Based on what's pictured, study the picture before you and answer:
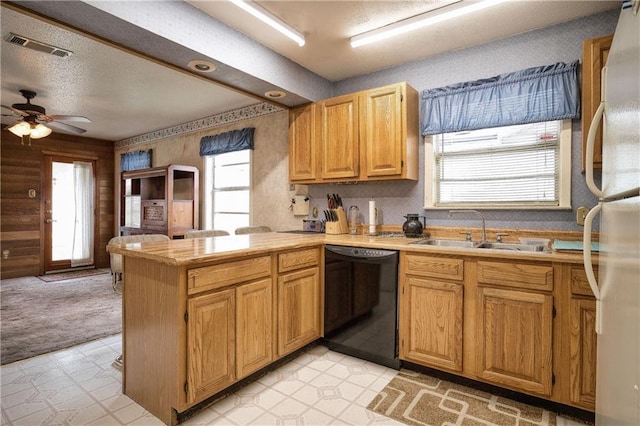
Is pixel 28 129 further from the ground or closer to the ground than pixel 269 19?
closer to the ground

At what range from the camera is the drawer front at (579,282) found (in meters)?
1.80

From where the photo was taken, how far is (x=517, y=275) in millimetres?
1980

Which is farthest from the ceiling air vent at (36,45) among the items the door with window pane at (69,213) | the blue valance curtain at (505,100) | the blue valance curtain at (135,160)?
the door with window pane at (69,213)

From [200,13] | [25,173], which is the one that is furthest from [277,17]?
[25,173]

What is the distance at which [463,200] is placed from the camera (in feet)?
9.32

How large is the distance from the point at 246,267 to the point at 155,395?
87 cm

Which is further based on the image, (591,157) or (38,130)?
(38,130)

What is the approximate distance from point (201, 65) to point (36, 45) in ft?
4.95

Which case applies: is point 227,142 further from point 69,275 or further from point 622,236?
point 622,236

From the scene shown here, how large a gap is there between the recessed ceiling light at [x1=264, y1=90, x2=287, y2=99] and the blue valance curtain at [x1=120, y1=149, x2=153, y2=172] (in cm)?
365

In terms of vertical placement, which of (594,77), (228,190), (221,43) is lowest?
(228,190)

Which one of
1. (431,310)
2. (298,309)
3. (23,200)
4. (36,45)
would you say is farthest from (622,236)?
(23,200)

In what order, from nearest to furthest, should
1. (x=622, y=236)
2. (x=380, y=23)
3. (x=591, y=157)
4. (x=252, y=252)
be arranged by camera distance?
1. (x=622, y=236)
2. (x=591, y=157)
3. (x=252, y=252)
4. (x=380, y=23)

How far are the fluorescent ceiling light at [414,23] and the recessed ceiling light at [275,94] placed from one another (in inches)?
30.3
